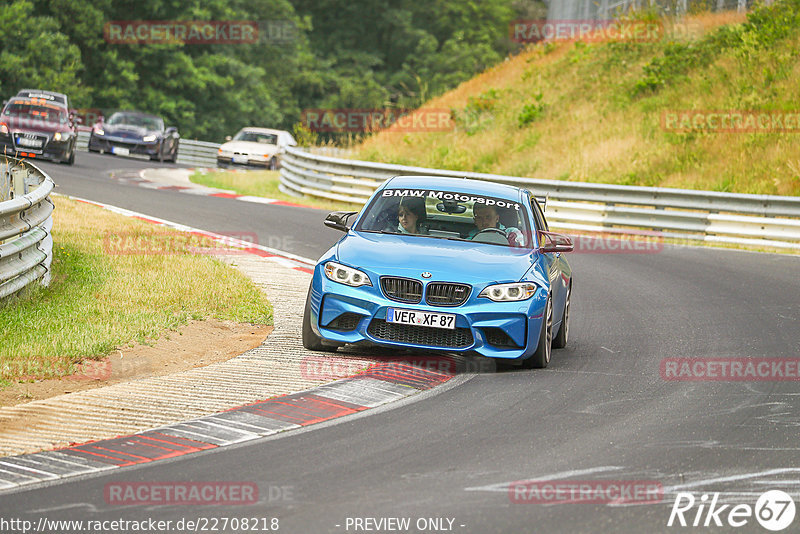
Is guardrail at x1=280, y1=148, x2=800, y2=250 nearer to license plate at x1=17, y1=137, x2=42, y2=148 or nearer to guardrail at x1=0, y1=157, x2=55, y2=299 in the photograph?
license plate at x1=17, y1=137, x2=42, y2=148

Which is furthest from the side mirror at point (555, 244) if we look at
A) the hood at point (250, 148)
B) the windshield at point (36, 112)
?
the hood at point (250, 148)

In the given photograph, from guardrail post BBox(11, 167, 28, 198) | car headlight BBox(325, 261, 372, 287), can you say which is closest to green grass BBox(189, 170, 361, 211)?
guardrail post BBox(11, 167, 28, 198)

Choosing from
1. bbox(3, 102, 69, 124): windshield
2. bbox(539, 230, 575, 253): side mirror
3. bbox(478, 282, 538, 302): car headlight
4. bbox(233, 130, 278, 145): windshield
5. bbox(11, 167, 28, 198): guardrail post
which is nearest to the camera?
bbox(478, 282, 538, 302): car headlight

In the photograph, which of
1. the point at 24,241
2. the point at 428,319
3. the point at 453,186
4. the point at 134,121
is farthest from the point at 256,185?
the point at 428,319

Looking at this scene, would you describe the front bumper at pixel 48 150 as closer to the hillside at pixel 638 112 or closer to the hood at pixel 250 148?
the hillside at pixel 638 112

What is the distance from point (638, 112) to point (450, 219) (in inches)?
856

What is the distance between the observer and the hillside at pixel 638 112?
2698cm

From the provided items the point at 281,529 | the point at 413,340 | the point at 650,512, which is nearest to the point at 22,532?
the point at 281,529

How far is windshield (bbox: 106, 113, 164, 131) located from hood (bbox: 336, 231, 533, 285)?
2723 cm

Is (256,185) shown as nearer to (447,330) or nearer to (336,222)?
(336,222)

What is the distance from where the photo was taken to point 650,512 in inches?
212

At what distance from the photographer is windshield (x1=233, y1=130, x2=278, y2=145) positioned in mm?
39438

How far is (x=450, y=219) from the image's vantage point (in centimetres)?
1034

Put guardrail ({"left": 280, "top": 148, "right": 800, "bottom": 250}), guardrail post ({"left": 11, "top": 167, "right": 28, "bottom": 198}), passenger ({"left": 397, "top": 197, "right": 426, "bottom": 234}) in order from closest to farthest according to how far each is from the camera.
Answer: passenger ({"left": 397, "top": 197, "right": 426, "bottom": 234}), guardrail post ({"left": 11, "top": 167, "right": 28, "bottom": 198}), guardrail ({"left": 280, "top": 148, "right": 800, "bottom": 250})
